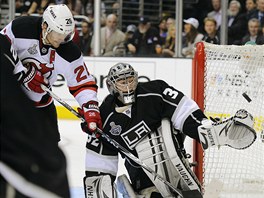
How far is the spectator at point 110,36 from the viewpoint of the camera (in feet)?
24.1

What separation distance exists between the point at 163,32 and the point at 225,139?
14.3 feet

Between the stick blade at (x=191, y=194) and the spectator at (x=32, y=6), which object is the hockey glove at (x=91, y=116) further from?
the spectator at (x=32, y=6)

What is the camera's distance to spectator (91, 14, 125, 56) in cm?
736

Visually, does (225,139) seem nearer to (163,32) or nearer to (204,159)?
(204,159)

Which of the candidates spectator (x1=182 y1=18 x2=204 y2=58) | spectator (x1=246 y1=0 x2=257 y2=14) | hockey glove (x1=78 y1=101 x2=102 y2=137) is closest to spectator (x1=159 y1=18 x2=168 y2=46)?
spectator (x1=182 y1=18 x2=204 y2=58)

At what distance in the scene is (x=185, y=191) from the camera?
2.98 metres

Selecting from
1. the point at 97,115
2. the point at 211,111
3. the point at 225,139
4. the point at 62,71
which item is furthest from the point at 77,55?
the point at 225,139

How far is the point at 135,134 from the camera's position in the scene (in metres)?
2.97

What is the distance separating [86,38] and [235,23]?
1.50 metres

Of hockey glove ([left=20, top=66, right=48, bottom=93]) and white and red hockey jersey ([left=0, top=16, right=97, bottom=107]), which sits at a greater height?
white and red hockey jersey ([left=0, top=16, right=97, bottom=107])

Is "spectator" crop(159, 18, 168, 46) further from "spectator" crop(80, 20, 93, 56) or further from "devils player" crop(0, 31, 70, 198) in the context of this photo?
"devils player" crop(0, 31, 70, 198)

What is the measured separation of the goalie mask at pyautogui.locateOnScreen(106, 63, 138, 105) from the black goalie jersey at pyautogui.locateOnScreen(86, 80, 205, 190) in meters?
0.03

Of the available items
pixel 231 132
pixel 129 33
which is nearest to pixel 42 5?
pixel 129 33

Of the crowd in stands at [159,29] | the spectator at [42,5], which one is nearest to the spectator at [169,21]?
the crowd in stands at [159,29]
